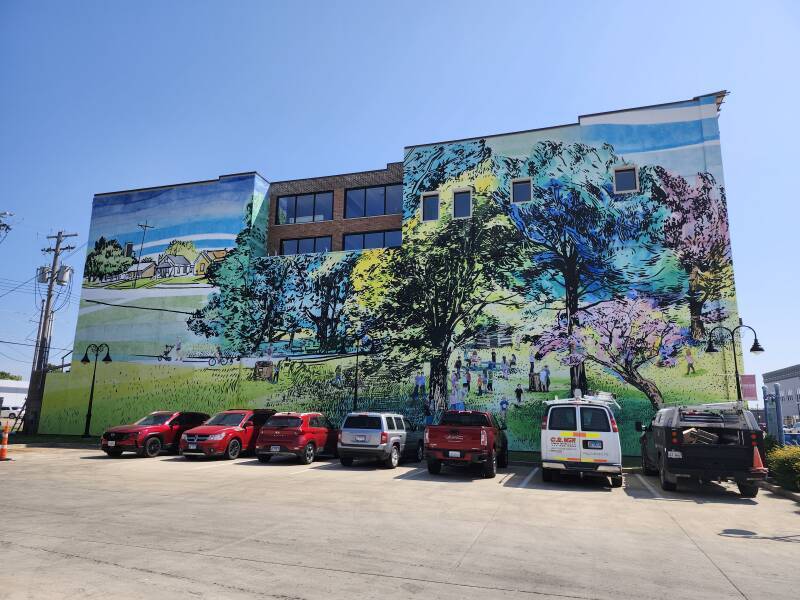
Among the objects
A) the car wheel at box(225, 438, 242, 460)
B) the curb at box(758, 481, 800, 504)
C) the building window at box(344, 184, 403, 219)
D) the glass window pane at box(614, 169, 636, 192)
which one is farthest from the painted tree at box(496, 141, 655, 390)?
the car wheel at box(225, 438, 242, 460)

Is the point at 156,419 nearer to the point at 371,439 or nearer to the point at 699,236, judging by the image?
the point at 371,439

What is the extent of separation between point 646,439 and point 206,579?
1536 centimetres

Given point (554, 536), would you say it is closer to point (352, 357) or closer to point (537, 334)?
point (537, 334)

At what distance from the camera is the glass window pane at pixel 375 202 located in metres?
32.2

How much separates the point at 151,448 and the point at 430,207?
17601 mm

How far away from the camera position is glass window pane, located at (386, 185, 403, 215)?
31750 millimetres

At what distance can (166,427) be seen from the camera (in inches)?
802

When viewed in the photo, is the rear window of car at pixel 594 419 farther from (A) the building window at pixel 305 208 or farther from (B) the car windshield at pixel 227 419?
(A) the building window at pixel 305 208

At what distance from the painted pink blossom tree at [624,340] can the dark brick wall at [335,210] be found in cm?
1203

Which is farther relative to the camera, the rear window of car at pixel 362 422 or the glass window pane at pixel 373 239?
the glass window pane at pixel 373 239

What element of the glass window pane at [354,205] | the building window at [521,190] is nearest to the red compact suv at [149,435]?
the glass window pane at [354,205]

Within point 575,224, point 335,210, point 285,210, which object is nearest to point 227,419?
point 335,210

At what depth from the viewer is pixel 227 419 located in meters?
20.4

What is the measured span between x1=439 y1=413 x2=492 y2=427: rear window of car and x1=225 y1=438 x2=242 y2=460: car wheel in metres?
8.14
